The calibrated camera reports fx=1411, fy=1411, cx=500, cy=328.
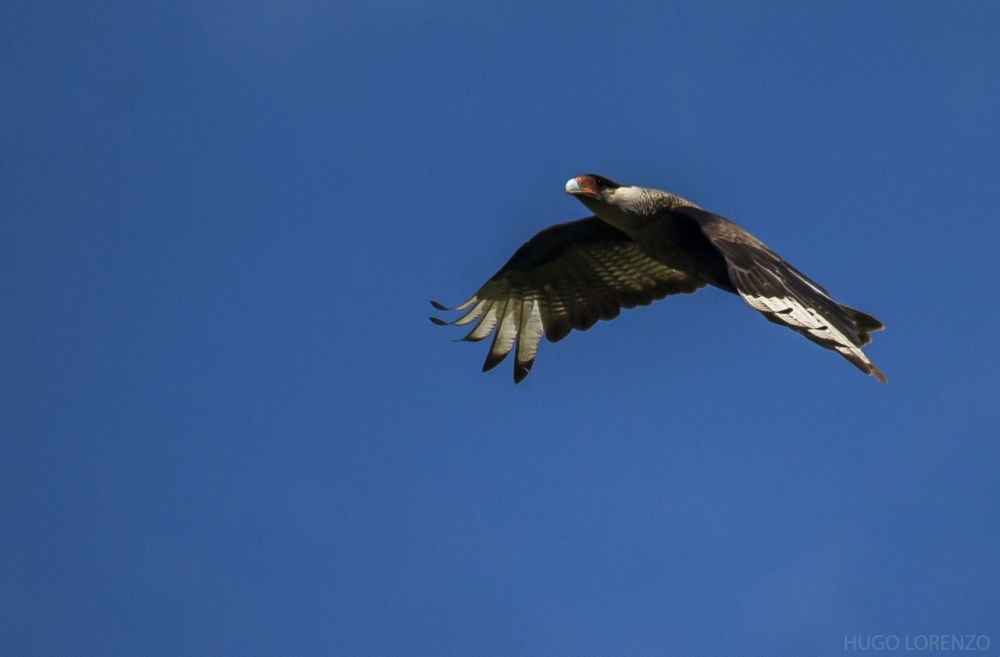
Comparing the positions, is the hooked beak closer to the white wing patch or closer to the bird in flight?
the bird in flight

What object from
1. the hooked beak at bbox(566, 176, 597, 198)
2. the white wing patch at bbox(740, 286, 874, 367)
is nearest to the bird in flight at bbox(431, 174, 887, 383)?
the hooked beak at bbox(566, 176, 597, 198)

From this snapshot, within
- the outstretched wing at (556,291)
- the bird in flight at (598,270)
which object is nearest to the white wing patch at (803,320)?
the bird in flight at (598,270)

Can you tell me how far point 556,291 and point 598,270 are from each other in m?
0.51

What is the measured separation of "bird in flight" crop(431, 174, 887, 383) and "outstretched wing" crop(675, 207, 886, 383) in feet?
0.41

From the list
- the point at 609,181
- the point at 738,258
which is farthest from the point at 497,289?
the point at 738,258

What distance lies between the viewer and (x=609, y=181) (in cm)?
1365

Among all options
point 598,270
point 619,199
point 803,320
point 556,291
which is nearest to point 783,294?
point 803,320

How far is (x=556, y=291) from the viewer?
49.8ft

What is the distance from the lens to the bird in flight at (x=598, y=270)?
1347 cm

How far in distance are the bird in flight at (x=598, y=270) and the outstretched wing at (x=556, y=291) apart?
0.03 feet

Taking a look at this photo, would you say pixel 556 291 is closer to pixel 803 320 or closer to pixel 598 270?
pixel 598 270

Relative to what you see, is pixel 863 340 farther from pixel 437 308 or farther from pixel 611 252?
pixel 437 308

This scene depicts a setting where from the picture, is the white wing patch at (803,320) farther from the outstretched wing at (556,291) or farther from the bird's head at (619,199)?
the outstretched wing at (556,291)

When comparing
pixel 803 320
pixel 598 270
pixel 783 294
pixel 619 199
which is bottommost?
pixel 803 320
